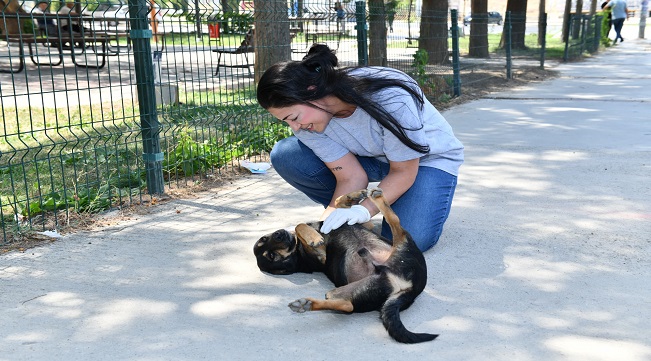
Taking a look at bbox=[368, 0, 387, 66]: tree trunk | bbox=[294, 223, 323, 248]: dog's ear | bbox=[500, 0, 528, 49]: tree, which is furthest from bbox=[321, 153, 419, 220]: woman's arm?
bbox=[500, 0, 528, 49]: tree

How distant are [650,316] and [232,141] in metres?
4.22

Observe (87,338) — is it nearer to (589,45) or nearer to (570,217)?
(570,217)

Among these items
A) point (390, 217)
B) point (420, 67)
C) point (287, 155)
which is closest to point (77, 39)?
point (420, 67)

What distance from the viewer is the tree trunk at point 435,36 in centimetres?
1179

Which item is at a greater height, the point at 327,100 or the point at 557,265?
the point at 327,100

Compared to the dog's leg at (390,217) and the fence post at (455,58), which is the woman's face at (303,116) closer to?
the dog's leg at (390,217)

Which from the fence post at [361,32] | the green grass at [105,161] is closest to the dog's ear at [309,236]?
the green grass at [105,161]

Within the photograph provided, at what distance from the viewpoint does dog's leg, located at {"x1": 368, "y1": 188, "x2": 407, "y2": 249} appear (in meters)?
3.41

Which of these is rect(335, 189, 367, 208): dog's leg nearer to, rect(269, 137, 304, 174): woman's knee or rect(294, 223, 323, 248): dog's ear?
rect(294, 223, 323, 248): dog's ear

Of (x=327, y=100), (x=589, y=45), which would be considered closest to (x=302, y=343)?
(x=327, y=100)

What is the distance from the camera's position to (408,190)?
402 centimetres

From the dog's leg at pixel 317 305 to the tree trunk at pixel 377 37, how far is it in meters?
6.44

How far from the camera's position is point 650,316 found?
3.12m

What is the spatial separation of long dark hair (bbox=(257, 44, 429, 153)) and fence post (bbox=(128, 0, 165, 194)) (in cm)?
170
